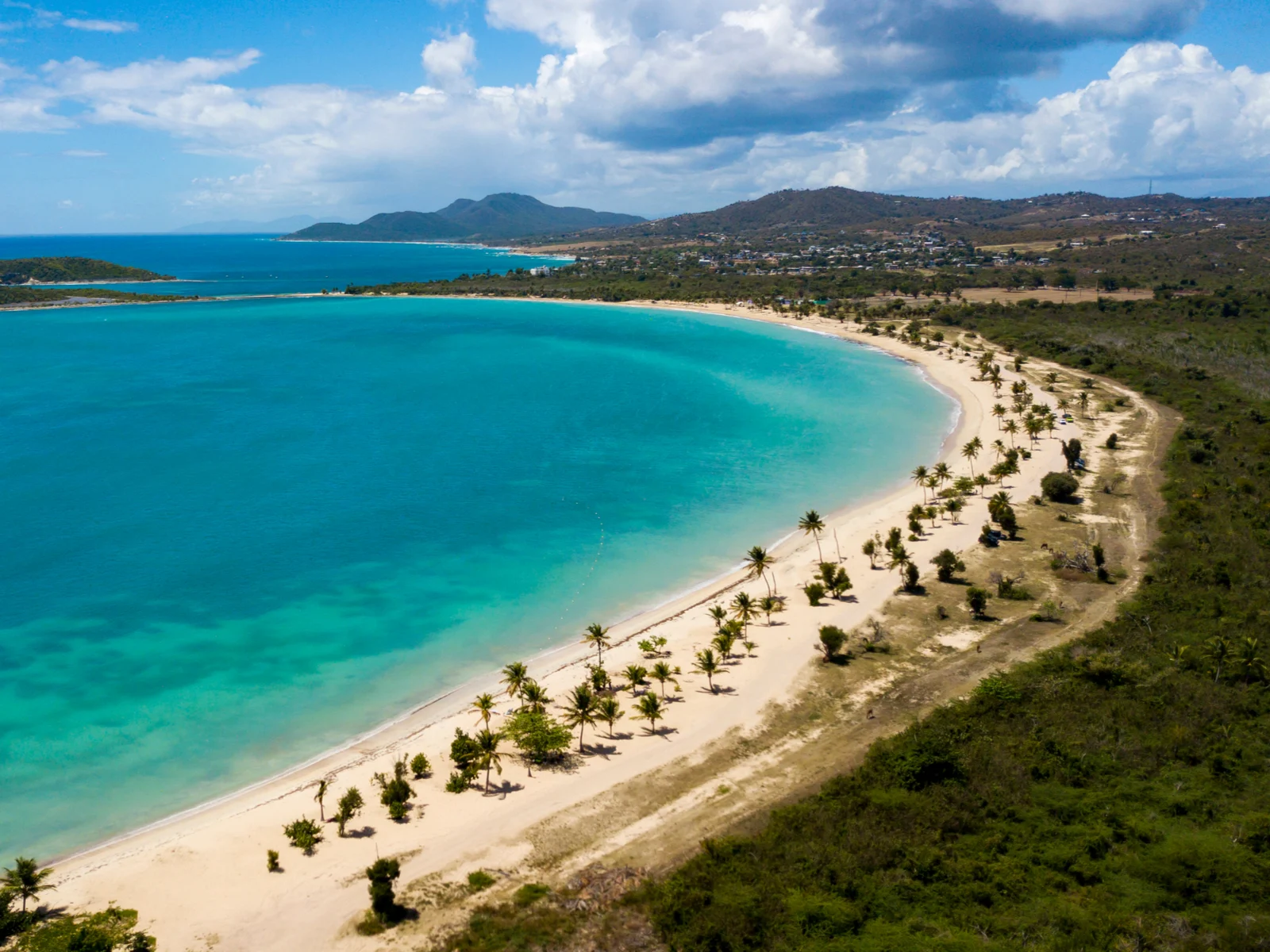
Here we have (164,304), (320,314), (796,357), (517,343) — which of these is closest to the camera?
(796,357)

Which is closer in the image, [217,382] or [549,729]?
[549,729]

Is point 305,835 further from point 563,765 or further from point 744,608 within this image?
point 744,608

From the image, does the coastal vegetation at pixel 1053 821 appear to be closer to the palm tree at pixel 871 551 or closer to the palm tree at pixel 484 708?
the palm tree at pixel 871 551

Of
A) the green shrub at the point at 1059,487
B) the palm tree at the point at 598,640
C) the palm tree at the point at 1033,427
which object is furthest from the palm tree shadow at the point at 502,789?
the palm tree at the point at 1033,427

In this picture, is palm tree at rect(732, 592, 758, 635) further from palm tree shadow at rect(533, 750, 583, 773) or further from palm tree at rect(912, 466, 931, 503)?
palm tree at rect(912, 466, 931, 503)

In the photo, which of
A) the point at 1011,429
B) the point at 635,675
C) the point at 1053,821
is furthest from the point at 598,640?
the point at 1011,429

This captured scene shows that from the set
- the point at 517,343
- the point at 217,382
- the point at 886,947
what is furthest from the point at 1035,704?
the point at 517,343

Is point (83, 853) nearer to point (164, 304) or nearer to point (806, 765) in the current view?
point (806, 765)

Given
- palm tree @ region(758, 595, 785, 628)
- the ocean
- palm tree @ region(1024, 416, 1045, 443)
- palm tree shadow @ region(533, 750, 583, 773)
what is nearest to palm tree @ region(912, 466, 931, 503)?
the ocean
